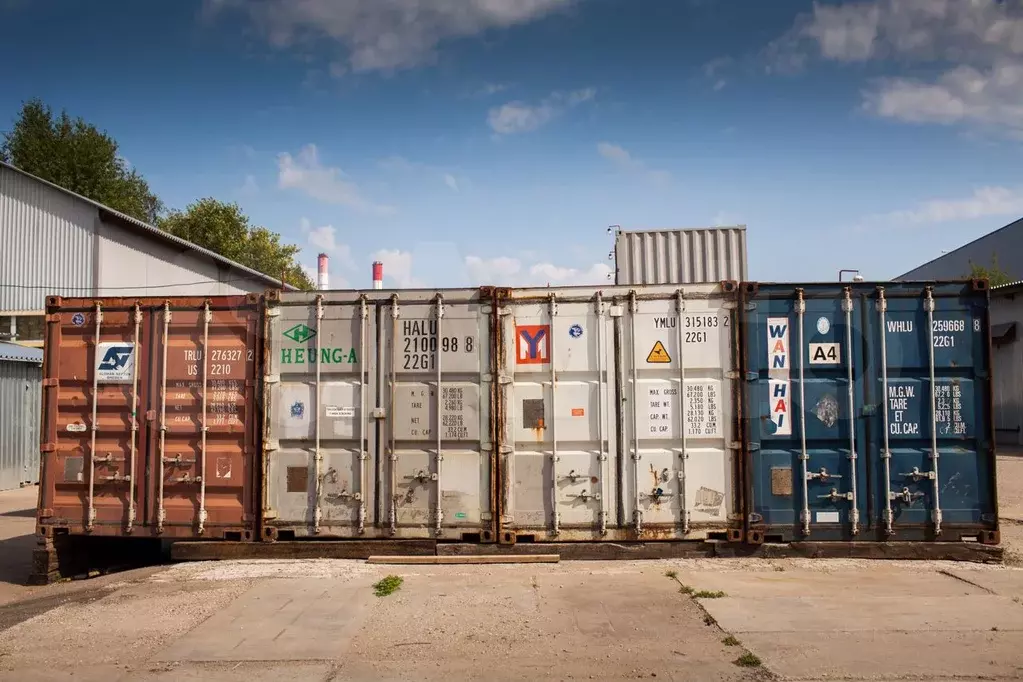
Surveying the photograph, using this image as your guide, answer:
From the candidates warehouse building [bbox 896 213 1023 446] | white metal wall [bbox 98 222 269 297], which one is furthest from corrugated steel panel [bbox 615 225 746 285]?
white metal wall [bbox 98 222 269 297]

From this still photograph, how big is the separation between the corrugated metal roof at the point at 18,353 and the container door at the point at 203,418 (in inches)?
515

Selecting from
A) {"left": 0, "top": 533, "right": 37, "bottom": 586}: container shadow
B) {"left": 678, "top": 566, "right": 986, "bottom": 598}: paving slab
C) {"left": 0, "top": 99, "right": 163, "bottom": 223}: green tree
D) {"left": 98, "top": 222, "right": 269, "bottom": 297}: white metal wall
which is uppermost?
{"left": 0, "top": 99, "right": 163, "bottom": 223}: green tree

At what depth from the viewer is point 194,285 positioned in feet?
106

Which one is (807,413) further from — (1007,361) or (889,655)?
(1007,361)

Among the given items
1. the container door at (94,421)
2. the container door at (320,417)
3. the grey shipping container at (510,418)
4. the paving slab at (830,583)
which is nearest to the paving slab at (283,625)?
the container door at (320,417)

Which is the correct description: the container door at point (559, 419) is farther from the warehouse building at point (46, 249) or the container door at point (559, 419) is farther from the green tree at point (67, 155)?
the green tree at point (67, 155)

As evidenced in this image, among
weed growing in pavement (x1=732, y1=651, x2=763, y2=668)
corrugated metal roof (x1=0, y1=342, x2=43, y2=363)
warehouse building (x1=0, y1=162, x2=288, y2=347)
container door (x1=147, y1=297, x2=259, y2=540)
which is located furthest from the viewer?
warehouse building (x1=0, y1=162, x2=288, y2=347)

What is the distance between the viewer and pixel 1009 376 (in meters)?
26.6

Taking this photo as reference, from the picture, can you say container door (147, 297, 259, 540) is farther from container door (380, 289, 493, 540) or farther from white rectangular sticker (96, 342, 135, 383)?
container door (380, 289, 493, 540)

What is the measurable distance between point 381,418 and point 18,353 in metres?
15.9

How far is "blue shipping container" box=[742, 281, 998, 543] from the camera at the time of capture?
9156mm

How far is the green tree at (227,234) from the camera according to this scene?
48656mm

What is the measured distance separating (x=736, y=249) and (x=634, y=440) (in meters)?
4.08

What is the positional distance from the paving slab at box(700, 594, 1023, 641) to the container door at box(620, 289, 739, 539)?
1.45 metres
